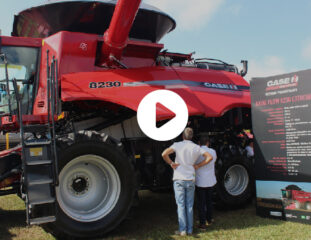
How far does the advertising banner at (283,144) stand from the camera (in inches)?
225

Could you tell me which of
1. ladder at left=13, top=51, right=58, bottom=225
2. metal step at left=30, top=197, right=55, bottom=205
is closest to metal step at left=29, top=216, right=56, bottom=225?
ladder at left=13, top=51, right=58, bottom=225

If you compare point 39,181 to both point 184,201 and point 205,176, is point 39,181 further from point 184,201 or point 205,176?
point 205,176

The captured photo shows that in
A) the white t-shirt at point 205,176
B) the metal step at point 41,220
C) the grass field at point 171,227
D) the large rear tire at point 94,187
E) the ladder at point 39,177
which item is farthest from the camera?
the white t-shirt at point 205,176

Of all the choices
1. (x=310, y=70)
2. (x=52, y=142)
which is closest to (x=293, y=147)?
(x=310, y=70)

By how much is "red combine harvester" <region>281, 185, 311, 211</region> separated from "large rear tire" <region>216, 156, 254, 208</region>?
46.9 inches

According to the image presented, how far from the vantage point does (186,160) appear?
5180 mm

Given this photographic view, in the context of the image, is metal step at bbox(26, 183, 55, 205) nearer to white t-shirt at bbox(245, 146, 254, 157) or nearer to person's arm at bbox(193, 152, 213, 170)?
person's arm at bbox(193, 152, 213, 170)

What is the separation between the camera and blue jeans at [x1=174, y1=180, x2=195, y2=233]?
16.8 ft

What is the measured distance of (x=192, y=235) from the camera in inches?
203

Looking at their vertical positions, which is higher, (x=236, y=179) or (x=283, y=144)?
(x=283, y=144)

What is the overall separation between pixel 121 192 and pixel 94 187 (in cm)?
41

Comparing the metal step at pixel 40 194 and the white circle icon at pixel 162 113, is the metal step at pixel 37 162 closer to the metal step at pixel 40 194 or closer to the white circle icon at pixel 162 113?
the metal step at pixel 40 194

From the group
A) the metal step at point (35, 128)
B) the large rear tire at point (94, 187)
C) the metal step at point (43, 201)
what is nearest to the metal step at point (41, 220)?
the metal step at point (43, 201)

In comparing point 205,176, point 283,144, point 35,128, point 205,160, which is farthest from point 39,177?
point 283,144
